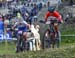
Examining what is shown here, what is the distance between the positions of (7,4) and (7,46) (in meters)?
13.7

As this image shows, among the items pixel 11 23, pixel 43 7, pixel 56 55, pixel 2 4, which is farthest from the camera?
pixel 2 4

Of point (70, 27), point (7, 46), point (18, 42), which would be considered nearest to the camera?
point (18, 42)

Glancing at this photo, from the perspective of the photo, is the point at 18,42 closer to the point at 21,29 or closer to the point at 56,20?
the point at 21,29

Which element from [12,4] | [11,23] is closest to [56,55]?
[11,23]

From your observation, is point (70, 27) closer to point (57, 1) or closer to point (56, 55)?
point (56, 55)

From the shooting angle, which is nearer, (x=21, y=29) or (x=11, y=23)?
(x=21, y=29)

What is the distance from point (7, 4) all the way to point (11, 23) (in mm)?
12125

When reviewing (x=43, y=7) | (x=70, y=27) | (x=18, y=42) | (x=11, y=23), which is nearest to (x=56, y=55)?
(x=18, y=42)

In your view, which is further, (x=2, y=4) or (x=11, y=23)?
(x=2, y=4)

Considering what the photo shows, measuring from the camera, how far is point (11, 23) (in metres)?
17.0

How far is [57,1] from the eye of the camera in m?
29.8

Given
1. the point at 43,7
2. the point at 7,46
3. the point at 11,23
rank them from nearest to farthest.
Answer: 1. the point at 7,46
2. the point at 11,23
3. the point at 43,7

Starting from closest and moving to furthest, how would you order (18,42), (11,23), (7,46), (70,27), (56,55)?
1. (56,55)
2. (18,42)
3. (7,46)
4. (11,23)
5. (70,27)

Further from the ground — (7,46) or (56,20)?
(56,20)
